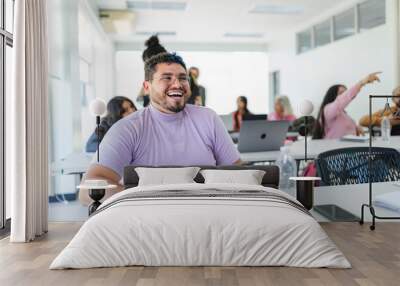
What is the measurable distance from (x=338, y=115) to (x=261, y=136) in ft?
3.35

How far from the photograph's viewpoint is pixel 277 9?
618 cm

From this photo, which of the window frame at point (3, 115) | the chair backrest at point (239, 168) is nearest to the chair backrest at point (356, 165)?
the chair backrest at point (239, 168)

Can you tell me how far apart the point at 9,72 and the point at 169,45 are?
153 cm

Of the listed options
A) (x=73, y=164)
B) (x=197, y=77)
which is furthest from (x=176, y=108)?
(x=73, y=164)

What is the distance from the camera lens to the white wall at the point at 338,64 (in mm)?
5934

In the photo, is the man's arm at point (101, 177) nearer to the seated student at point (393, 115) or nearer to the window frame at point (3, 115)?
the window frame at point (3, 115)

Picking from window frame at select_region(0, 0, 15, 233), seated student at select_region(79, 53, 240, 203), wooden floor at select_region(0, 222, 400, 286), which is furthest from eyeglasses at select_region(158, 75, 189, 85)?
wooden floor at select_region(0, 222, 400, 286)

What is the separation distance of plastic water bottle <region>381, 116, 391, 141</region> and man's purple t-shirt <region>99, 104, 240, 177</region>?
147 centimetres

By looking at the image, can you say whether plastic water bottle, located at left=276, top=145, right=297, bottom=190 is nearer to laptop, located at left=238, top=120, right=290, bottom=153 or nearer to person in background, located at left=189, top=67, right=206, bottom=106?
laptop, located at left=238, top=120, right=290, bottom=153

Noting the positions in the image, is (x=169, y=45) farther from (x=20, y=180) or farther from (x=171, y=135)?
(x=20, y=180)

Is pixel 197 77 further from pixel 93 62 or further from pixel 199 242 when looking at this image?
pixel 199 242

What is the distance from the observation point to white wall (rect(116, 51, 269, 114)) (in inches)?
224

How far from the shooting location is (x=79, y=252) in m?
3.55

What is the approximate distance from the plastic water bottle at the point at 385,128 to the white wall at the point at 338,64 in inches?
7.8
